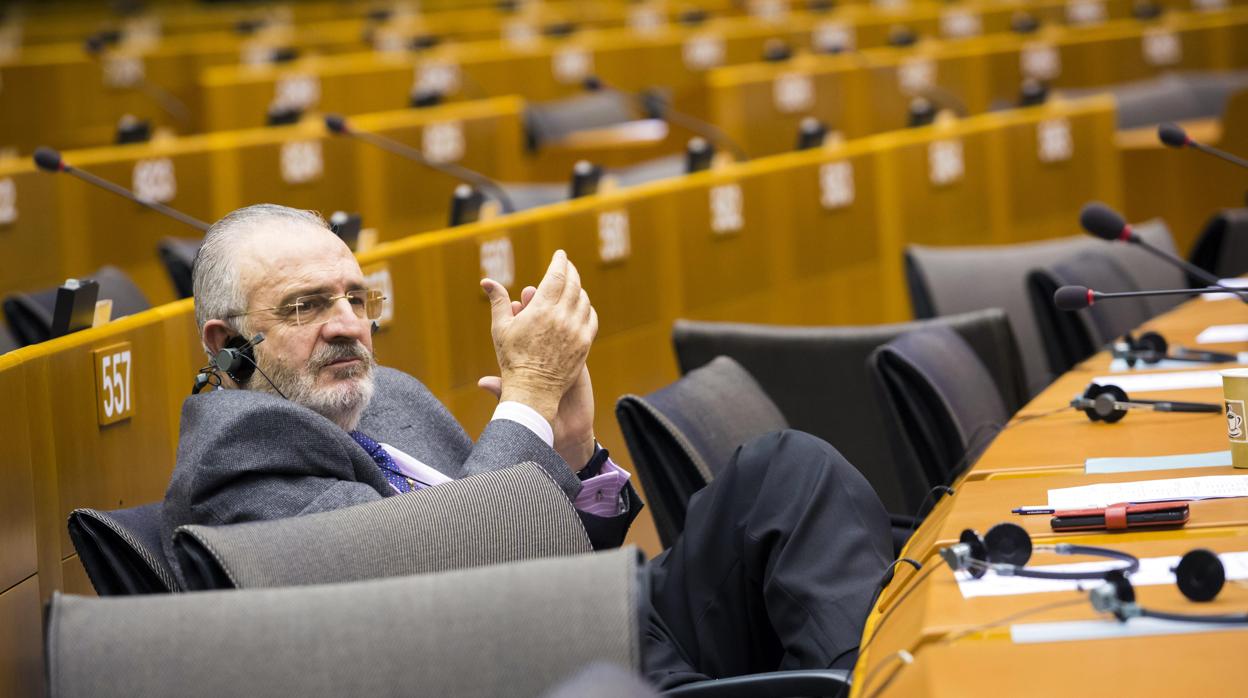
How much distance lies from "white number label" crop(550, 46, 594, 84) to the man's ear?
624cm

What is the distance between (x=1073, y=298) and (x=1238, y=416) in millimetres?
458

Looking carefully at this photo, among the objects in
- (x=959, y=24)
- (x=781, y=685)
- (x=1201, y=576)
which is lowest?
(x=781, y=685)

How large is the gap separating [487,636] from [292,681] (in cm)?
16

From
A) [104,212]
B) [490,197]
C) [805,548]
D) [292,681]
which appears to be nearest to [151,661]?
[292,681]

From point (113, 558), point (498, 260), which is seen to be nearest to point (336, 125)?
point (498, 260)

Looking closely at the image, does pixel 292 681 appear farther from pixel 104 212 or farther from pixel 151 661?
pixel 104 212

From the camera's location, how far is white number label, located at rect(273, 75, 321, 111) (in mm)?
7188

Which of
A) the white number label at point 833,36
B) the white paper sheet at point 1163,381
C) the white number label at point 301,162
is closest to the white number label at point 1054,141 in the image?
the white number label at point 301,162

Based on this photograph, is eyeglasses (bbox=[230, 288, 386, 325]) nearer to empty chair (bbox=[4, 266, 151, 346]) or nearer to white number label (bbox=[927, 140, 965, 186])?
empty chair (bbox=[4, 266, 151, 346])

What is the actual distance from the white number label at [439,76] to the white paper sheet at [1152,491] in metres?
5.81

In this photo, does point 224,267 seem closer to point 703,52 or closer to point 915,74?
point 915,74

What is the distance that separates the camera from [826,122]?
24.8 ft

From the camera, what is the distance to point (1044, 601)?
1.54m

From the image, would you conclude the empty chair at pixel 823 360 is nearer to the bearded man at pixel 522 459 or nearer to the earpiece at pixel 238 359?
the bearded man at pixel 522 459
